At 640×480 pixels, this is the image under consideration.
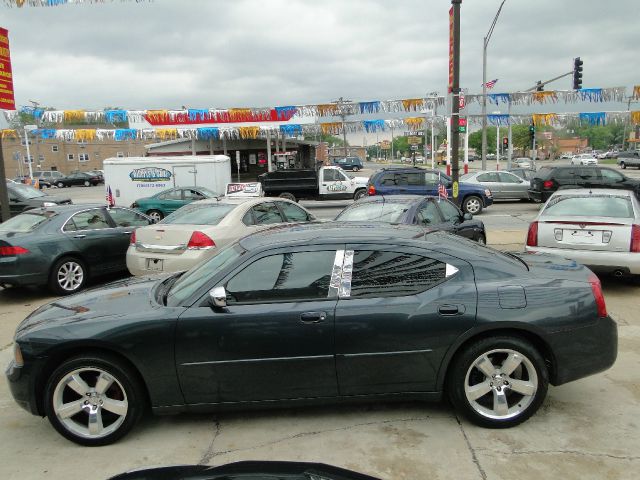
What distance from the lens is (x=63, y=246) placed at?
7977 millimetres

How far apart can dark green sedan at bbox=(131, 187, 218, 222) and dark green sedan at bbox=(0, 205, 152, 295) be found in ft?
32.1

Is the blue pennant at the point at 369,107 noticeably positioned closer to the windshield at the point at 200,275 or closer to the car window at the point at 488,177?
the car window at the point at 488,177

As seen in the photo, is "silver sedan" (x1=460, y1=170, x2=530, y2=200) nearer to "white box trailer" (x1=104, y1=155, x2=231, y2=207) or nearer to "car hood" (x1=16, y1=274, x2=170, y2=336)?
"white box trailer" (x1=104, y1=155, x2=231, y2=207)

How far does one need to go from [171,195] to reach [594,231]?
1545 cm

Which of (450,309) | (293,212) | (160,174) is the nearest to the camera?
(450,309)

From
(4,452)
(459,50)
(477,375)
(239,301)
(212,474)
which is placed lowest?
(4,452)

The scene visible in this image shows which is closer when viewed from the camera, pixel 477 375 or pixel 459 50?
pixel 477 375

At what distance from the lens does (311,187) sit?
2255cm

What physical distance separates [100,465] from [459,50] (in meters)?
11.0

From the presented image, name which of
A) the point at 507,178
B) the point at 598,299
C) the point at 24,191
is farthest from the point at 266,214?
the point at 507,178

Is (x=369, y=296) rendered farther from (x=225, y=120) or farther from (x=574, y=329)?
(x=225, y=120)

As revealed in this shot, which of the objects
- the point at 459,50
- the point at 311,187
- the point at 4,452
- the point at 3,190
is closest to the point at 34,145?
the point at 311,187

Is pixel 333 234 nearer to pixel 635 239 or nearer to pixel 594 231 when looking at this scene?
pixel 594 231

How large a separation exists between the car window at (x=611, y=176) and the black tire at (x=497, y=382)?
59.8ft
